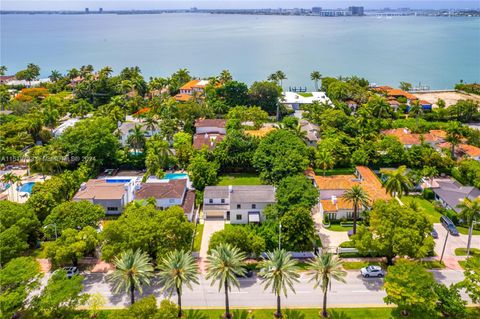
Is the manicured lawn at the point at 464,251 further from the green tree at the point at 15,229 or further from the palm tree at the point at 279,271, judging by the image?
the green tree at the point at 15,229

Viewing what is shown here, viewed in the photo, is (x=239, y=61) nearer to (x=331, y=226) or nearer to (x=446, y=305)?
(x=331, y=226)

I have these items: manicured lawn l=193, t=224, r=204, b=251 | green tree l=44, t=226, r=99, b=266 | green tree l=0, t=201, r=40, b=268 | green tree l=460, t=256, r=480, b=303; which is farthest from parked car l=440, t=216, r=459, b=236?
green tree l=0, t=201, r=40, b=268

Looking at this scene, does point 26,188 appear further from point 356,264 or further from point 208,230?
point 356,264

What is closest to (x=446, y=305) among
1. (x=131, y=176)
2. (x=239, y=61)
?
(x=131, y=176)

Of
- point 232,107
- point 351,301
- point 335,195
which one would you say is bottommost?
point 351,301

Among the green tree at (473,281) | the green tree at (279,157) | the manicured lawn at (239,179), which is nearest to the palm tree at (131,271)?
the green tree at (279,157)

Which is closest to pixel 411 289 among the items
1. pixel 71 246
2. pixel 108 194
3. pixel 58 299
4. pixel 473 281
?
pixel 473 281

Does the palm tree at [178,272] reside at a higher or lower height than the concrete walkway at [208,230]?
higher
